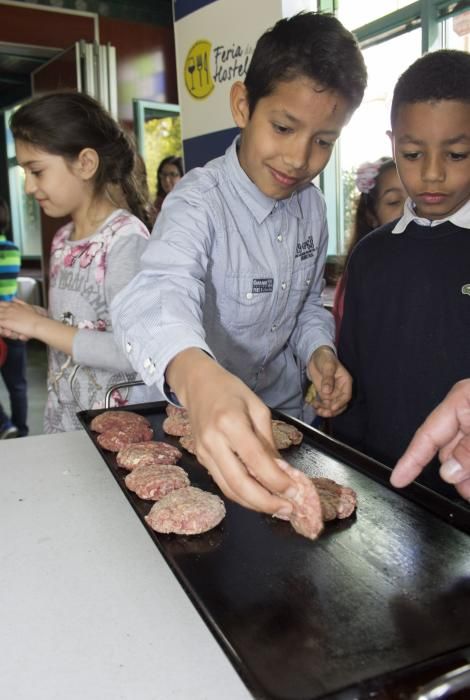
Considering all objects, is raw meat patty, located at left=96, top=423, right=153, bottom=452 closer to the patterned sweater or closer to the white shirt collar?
the patterned sweater

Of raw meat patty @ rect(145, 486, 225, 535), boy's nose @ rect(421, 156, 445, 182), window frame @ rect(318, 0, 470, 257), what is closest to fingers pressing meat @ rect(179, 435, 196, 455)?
raw meat patty @ rect(145, 486, 225, 535)

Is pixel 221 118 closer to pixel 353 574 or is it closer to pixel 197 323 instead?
pixel 197 323

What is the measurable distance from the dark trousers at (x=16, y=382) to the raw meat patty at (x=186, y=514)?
9.74ft

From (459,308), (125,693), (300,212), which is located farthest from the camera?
(300,212)

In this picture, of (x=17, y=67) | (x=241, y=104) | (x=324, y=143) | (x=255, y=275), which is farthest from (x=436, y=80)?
(x=17, y=67)

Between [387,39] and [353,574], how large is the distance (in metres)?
3.13

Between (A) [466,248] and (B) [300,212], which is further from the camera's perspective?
(B) [300,212]

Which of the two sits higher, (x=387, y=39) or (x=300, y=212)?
(x=387, y=39)

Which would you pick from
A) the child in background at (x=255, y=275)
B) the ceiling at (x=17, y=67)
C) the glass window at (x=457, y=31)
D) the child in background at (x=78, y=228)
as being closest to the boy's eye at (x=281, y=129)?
the child in background at (x=255, y=275)

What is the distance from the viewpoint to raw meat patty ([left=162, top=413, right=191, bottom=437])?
1.31 meters

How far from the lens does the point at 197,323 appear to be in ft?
2.79

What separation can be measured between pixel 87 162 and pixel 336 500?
1.13 metres

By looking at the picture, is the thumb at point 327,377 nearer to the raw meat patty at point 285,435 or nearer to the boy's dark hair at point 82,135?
the raw meat patty at point 285,435

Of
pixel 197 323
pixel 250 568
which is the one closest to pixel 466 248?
pixel 197 323
